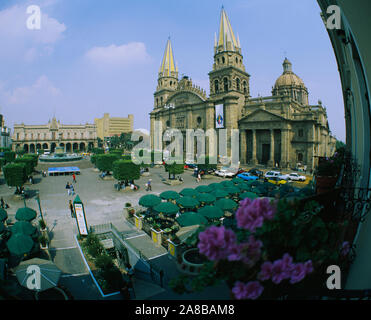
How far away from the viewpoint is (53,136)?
88.8 metres

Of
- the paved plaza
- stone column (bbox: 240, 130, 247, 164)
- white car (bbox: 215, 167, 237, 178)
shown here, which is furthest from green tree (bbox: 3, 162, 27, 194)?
stone column (bbox: 240, 130, 247, 164)

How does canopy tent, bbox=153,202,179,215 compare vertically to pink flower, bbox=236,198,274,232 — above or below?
below

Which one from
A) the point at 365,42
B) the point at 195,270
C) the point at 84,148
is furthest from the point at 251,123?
the point at 84,148

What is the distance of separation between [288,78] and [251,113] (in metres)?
19.2

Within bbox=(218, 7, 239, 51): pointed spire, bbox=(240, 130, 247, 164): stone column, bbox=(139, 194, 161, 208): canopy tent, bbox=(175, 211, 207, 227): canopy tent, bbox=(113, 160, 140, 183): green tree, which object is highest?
bbox=(218, 7, 239, 51): pointed spire

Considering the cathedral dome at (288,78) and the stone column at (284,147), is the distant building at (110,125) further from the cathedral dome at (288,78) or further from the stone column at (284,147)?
the stone column at (284,147)

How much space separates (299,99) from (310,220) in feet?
185

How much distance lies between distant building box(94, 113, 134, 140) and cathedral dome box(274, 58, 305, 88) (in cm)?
11384

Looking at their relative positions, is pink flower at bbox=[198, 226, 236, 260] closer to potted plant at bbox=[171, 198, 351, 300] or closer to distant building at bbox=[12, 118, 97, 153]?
potted plant at bbox=[171, 198, 351, 300]

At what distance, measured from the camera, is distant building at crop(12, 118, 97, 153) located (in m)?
84.2

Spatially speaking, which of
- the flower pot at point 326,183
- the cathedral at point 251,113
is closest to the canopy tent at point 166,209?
the flower pot at point 326,183

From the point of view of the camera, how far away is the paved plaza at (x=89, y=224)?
26.5 feet

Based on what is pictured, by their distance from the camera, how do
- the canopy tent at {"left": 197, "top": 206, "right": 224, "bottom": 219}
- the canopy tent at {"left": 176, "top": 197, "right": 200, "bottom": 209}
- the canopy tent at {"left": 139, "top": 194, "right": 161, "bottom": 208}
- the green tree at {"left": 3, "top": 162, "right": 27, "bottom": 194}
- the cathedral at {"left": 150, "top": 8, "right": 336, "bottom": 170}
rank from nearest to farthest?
the canopy tent at {"left": 197, "top": 206, "right": 224, "bottom": 219} → the canopy tent at {"left": 176, "top": 197, "right": 200, "bottom": 209} → the canopy tent at {"left": 139, "top": 194, "right": 161, "bottom": 208} → the green tree at {"left": 3, "top": 162, "right": 27, "bottom": 194} → the cathedral at {"left": 150, "top": 8, "right": 336, "bottom": 170}

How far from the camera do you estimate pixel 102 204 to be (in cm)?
1902
